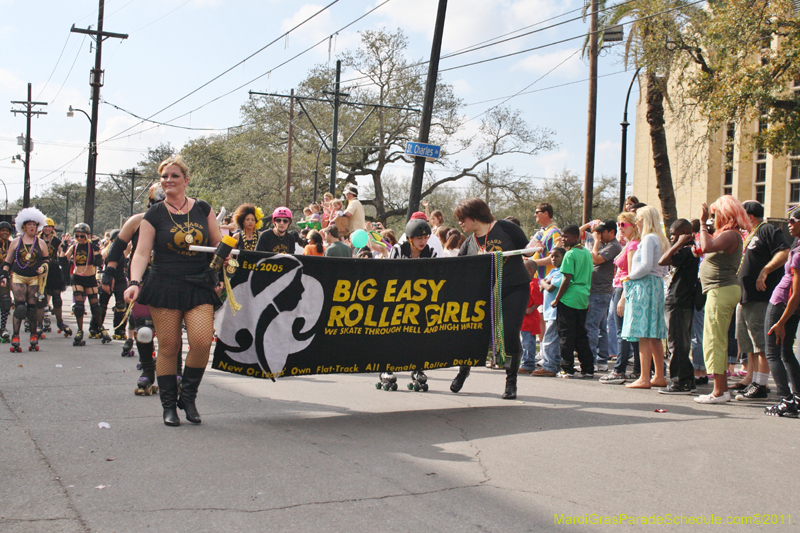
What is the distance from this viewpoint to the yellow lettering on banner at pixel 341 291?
6.19 meters

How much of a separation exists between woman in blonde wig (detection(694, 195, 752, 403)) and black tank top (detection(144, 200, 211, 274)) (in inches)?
195

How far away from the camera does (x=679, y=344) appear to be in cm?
777

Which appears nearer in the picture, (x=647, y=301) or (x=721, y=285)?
(x=721, y=285)

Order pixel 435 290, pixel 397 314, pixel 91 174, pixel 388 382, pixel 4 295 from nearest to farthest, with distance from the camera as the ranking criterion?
pixel 397 314 → pixel 435 290 → pixel 388 382 → pixel 4 295 → pixel 91 174

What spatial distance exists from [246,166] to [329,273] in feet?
135

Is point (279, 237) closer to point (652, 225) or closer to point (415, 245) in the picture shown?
point (415, 245)

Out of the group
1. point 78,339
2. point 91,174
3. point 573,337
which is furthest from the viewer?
point 91,174

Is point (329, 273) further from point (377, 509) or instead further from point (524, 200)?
point (524, 200)

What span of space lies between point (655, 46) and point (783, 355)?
14.0 m

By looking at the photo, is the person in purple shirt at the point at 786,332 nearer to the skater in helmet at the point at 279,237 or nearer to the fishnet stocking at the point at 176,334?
the fishnet stocking at the point at 176,334

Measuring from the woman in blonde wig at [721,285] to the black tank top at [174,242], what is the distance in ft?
16.3

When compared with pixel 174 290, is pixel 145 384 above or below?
below

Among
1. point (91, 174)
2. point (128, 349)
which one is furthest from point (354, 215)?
point (91, 174)

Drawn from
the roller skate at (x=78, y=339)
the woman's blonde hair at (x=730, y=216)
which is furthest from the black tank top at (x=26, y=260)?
the woman's blonde hair at (x=730, y=216)
